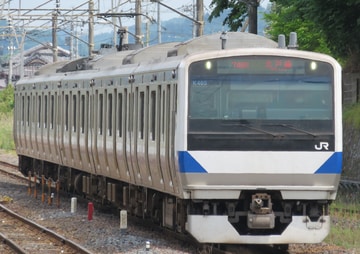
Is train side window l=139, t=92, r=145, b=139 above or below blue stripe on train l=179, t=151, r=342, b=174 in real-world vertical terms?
above

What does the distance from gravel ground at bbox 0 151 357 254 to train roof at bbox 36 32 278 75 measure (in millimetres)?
2597

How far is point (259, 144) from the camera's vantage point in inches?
573

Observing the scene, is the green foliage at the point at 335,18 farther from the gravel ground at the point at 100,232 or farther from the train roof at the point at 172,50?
the gravel ground at the point at 100,232

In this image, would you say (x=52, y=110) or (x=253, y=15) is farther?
(x=253, y=15)

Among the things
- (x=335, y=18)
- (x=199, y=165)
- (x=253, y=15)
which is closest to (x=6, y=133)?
(x=253, y=15)

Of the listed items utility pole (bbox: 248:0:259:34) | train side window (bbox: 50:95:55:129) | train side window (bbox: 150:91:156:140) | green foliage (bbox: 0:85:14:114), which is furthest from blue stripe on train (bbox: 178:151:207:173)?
green foliage (bbox: 0:85:14:114)

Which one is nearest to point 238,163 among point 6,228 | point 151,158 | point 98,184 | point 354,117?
point 151,158

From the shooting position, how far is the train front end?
1452 centimetres

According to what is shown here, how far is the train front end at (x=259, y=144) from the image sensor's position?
1452 cm

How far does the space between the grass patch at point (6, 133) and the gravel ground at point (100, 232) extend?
26.1 metres

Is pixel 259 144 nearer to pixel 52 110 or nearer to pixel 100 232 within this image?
pixel 100 232

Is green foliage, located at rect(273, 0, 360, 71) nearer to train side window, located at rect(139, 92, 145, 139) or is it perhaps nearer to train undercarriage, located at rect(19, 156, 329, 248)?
train side window, located at rect(139, 92, 145, 139)

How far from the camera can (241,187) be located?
47.8 ft

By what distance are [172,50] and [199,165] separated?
8.74ft
